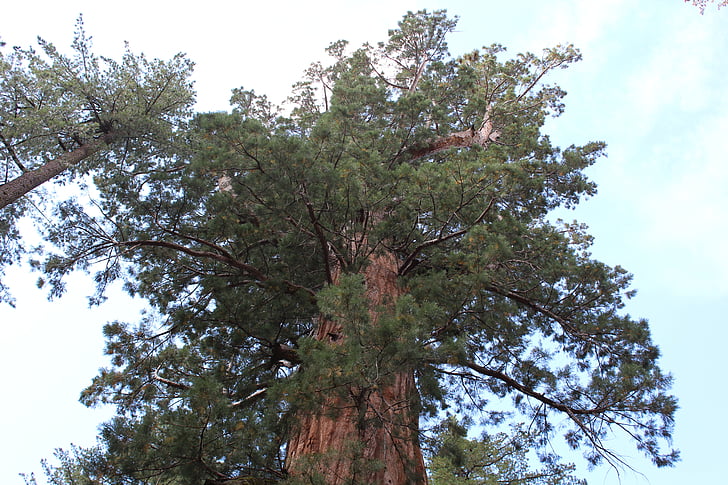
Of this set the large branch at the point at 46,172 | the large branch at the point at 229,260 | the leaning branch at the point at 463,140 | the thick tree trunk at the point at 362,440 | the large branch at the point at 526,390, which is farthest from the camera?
the leaning branch at the point at 463,140

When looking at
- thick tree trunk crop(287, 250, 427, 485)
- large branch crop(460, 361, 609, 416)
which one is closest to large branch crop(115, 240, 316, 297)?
thick tree trunk crop(287, 250, 427, 485)

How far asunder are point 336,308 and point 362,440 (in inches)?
39.3

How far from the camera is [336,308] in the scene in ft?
12.6

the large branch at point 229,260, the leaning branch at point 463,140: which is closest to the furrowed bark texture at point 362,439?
the large branch at point 229,260

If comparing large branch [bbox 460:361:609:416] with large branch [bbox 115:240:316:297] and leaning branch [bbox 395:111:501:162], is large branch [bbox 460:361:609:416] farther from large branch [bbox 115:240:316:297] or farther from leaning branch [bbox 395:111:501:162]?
leaning branch [bbox 395:111:501:162]

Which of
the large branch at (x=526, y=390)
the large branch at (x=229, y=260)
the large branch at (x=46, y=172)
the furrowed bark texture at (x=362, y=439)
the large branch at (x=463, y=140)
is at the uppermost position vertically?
the large branch at (x=463, y=140)

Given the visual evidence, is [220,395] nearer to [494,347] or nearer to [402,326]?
[402,326]

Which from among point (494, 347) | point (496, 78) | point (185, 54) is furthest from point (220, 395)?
point (496, 78)

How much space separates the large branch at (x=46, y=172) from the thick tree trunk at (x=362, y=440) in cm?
511

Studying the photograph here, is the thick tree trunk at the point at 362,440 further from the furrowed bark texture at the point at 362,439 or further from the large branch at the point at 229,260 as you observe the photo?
the large branch at the point at 229,260

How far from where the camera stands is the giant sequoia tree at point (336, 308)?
3.77 metres

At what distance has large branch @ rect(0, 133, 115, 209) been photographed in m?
6.95

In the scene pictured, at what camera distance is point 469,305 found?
509 cm

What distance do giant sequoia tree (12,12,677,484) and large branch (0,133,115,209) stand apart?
5.41 feet
